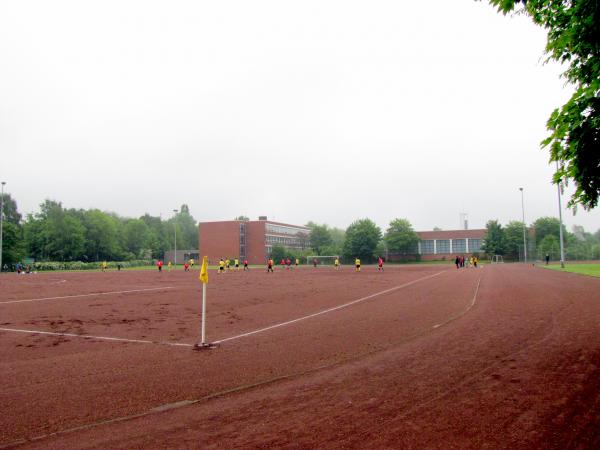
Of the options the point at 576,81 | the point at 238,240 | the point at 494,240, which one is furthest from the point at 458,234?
the point at 576,81

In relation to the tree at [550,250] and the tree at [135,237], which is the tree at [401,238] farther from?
the tree at [135,237]

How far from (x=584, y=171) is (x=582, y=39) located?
1.98m

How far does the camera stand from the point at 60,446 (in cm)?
396

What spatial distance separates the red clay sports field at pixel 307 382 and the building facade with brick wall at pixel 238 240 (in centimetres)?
8536

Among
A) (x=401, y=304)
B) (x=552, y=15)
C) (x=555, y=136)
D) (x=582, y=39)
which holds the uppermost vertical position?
(x=552, y=15)

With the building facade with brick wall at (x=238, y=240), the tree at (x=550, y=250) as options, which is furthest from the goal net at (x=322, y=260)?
the tree at (x=550, y=250)

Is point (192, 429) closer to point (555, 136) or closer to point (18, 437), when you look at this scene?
point (18, 437)

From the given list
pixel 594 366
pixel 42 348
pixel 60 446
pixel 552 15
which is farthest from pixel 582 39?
pixel 42 348

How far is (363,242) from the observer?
294ft

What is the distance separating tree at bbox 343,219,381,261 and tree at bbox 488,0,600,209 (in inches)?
3282

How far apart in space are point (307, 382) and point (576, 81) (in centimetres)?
640

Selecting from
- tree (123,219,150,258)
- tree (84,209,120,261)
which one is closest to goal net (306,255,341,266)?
tree (84,209,120,261)

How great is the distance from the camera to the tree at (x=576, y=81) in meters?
5.39

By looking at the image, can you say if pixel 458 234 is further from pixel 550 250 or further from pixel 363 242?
pixel 363 242
